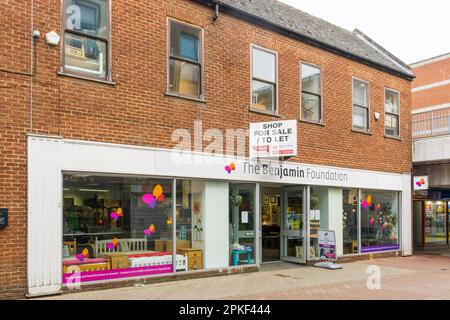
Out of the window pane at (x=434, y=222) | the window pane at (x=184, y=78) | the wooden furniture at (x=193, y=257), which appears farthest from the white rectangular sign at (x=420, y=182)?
the window pane at (x=184, y=78)

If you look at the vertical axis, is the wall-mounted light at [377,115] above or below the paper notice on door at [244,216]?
above

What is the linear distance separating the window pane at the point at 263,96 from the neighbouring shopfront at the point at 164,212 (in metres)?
1.54

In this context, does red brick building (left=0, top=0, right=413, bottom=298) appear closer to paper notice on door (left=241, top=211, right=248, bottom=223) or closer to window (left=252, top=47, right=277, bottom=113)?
window (left=252, top=47, right=277, bottom=113)

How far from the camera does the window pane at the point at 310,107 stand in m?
14.5

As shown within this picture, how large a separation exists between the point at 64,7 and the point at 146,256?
208 inches

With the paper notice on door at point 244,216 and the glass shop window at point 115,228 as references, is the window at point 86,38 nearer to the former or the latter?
the glass shop window at point 115,228

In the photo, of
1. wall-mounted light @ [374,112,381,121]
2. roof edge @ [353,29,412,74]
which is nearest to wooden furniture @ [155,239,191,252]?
wall-mounted light @ [374,112,381,121]

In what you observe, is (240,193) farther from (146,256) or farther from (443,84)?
(443,84)

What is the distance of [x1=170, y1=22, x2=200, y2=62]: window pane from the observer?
11.2m

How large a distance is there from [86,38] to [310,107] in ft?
23.8

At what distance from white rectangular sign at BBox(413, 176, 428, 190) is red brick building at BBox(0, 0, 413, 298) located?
1767 millimetres

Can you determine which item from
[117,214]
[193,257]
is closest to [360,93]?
[193,257]

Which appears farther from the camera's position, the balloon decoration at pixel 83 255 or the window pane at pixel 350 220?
the window pane at pixel 350 220
